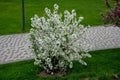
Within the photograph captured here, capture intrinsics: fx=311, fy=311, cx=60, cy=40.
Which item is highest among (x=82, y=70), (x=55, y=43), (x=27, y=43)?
(x=55, y=43)

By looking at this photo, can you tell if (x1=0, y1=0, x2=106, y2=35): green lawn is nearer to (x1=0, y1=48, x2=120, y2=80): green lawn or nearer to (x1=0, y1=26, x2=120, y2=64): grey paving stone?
(x1=0, y1=26, x2=120, y2=64): grey paving stone

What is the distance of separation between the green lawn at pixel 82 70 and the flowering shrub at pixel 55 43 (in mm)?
335

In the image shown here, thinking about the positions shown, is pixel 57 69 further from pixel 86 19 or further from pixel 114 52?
pixel 86 19

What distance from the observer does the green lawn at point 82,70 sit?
7.82m

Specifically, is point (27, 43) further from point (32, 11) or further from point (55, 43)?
point (32, 11)

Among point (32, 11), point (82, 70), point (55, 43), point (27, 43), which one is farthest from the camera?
point (32, 11)

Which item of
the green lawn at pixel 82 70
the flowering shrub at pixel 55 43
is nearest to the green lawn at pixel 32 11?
the green lawn at pixel 82 70

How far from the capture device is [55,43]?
7.58 meters

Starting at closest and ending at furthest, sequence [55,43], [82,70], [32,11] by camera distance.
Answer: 1. [55,43]
2. [82,70]
3. [32,11]

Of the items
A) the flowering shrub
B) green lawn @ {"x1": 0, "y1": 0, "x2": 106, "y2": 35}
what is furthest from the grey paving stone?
green lawn @ {"x1": 0, "y1": 0, "x2": 106, "y2": 35}

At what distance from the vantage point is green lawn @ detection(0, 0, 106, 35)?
564 inches

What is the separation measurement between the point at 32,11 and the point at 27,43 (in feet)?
21.3

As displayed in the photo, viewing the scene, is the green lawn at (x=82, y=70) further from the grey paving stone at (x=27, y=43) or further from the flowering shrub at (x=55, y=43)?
the grey paving stone at (x=27, y=43)

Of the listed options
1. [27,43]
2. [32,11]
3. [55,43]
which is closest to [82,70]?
[55,43]
